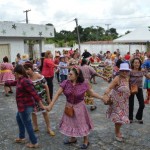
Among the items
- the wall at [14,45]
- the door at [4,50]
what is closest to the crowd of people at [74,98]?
the door at [4,50]

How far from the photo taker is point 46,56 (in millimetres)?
9086

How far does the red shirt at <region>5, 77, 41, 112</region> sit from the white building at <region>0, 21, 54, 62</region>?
43.5ft

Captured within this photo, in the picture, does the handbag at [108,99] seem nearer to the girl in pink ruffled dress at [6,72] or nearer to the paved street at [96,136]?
the paved street at [96,136]

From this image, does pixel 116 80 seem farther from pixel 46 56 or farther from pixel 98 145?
pixel 46 56

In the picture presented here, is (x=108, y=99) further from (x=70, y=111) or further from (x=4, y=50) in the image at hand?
(x=4, y=50)

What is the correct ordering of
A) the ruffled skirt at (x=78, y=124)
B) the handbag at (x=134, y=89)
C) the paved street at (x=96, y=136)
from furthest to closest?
the handbag at (x=134, y=89), the paved street at (x=96, y=136), the ruffled skirt at (x=78, y=124)

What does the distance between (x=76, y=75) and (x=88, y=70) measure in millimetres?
2912

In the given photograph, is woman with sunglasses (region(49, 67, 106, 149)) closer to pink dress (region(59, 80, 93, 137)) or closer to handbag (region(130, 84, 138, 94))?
pink dress (region(59, 80, 93, 137))

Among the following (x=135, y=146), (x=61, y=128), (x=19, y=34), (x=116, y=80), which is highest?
(x=19, y=34)

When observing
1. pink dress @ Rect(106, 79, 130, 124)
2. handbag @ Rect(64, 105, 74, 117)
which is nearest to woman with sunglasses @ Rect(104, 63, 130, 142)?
pink dress @ Rect(106, 79, 130, 124)

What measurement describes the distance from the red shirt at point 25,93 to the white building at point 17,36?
523 inches

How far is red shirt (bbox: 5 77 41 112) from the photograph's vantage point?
530cm

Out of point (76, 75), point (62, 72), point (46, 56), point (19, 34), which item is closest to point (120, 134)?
point (76, 75)

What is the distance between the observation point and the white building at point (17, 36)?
18.6 metres
